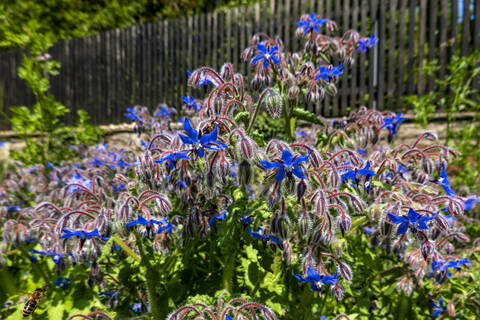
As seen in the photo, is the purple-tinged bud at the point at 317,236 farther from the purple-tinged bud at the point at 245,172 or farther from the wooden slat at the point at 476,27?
the wooden slat at the point at 476,27

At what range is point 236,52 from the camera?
20.0ft

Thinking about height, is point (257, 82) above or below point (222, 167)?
above

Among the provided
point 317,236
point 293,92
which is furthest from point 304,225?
point 293,92

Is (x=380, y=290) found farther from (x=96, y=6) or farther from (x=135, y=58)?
(x=96, y=6)

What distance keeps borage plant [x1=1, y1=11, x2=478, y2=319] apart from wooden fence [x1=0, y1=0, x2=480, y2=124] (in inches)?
95.4

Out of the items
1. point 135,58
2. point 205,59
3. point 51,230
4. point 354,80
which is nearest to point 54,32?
point 135,58

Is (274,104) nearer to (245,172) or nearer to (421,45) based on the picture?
(245,172)

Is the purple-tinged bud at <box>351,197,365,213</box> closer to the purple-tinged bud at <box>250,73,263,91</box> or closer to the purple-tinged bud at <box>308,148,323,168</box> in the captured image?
the purple-tinged bud at <box>308,148,323,168</box>

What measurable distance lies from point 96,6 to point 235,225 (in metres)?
12.7

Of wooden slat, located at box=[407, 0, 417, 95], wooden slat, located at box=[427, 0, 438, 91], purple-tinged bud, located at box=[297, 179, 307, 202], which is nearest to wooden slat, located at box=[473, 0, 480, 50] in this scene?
wooden slat, located at box=[427, 0, 438, 91]

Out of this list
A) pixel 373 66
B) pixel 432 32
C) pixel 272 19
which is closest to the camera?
pixel 432 32

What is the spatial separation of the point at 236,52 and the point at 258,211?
5.23m

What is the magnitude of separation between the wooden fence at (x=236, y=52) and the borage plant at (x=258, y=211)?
7.95ft

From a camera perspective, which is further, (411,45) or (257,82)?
(411,45)
